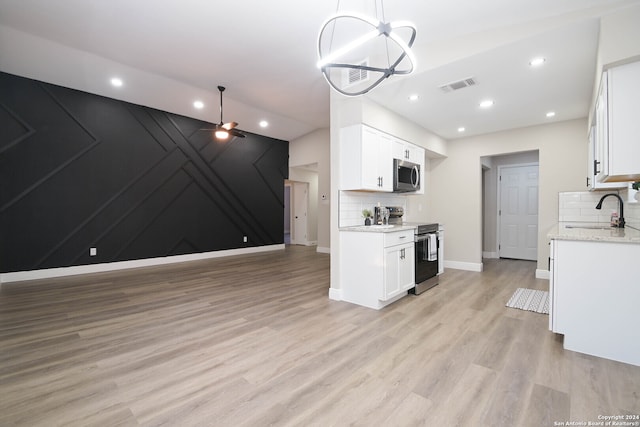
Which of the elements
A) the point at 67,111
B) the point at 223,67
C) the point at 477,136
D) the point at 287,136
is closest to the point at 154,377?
the point at 223,67

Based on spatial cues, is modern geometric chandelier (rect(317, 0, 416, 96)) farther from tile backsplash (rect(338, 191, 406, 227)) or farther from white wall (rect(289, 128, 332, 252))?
white wall (rect(289, 128, 332, 252))

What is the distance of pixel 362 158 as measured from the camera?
3.66 m

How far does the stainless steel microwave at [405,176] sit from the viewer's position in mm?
4262

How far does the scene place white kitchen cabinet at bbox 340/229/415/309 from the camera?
340cm

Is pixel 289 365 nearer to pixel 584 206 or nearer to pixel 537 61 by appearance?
pixel 537 61

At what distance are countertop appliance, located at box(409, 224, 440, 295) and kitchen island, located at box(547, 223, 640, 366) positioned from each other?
165 cm

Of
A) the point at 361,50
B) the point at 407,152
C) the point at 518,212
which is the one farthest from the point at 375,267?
the point at 518,212

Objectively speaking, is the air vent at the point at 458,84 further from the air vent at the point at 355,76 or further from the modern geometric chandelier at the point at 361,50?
the air vent at the point at 355,76

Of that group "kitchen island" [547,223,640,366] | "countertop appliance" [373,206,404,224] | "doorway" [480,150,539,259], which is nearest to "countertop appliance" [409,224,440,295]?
"countertop appliance" [373,206,404,224]

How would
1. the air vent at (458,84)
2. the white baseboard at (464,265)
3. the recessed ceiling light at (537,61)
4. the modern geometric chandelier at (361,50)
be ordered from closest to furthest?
1. the recessed ceiling light at (537,61)
2. the modern geometric chandelier at (361,50)
3. the air vent at (458,84)
4. the white baseboard at (464,265)

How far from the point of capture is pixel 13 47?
3.96m

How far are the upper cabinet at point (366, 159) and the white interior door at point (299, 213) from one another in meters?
5.78


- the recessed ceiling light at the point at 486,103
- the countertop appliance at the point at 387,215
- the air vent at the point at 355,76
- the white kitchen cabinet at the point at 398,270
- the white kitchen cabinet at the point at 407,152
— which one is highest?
the air vent at the point at 355,76

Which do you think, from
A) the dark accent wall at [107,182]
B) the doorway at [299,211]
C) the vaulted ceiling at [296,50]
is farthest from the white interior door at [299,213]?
the vaulted ceiling at [296,50]
